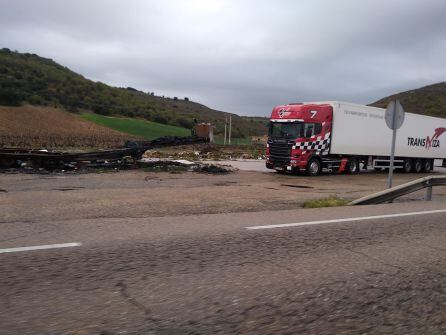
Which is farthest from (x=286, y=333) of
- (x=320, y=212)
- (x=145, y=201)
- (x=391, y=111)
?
(x=391, y=111)

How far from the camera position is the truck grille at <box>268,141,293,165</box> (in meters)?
23.6

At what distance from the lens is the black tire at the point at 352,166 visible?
26003 millimetres

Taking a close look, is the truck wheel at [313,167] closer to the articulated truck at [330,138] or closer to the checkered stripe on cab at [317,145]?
the articulated truck at [330,138]

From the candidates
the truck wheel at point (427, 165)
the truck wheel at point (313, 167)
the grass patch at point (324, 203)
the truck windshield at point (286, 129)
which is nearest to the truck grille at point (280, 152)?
the truck windshield at point (286, 129)

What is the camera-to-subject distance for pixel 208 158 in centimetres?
3412

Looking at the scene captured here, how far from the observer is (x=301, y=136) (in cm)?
2334

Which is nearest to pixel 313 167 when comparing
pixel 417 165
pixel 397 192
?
pixel 417 165

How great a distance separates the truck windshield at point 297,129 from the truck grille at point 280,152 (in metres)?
0.46

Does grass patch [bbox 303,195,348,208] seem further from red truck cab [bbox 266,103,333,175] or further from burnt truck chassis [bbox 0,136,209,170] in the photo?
burnt truck chassis [bbox 0,136,209,170]

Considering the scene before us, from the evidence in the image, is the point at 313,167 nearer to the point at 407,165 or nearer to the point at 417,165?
the point at 407,165

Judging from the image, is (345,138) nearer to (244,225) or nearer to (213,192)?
(213,192)

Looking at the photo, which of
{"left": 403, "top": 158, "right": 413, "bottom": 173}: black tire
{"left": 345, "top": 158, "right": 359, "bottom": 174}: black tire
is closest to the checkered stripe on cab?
{"left": 345, "top": 158, "right": 359, "bottom": 174}: black tire

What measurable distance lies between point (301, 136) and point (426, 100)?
7917 cm

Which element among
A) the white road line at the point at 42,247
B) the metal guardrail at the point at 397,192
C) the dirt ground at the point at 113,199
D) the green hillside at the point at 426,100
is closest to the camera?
the white road line at the point at 42,247
